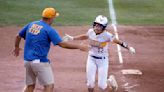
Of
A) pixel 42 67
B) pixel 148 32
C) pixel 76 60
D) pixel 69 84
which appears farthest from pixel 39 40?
pixel 148 32

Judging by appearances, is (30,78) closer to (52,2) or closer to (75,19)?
(75,19)

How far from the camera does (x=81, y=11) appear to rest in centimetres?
2402

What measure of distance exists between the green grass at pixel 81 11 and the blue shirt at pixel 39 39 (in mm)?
11834

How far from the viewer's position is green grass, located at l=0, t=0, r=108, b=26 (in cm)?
2142

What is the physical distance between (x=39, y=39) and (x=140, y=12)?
16.2m

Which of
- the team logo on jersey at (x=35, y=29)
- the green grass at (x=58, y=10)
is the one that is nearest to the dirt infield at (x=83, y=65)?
the green grass at (x=58, y=10)

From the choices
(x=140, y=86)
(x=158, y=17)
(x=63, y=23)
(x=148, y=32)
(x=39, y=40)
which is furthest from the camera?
(x=158, y=17)

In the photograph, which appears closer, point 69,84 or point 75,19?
point 69,84

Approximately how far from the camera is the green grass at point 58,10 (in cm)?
2142

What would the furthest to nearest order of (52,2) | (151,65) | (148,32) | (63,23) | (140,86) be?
1. (52,2)
2. (63,23)
3. (148,32)
4. (151,65)
5. (140,86)

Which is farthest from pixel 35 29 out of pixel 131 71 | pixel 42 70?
pixel 131 71

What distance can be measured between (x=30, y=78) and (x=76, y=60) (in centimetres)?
548

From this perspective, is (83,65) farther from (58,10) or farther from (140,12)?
(140,12)

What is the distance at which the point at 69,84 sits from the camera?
1165 cm
